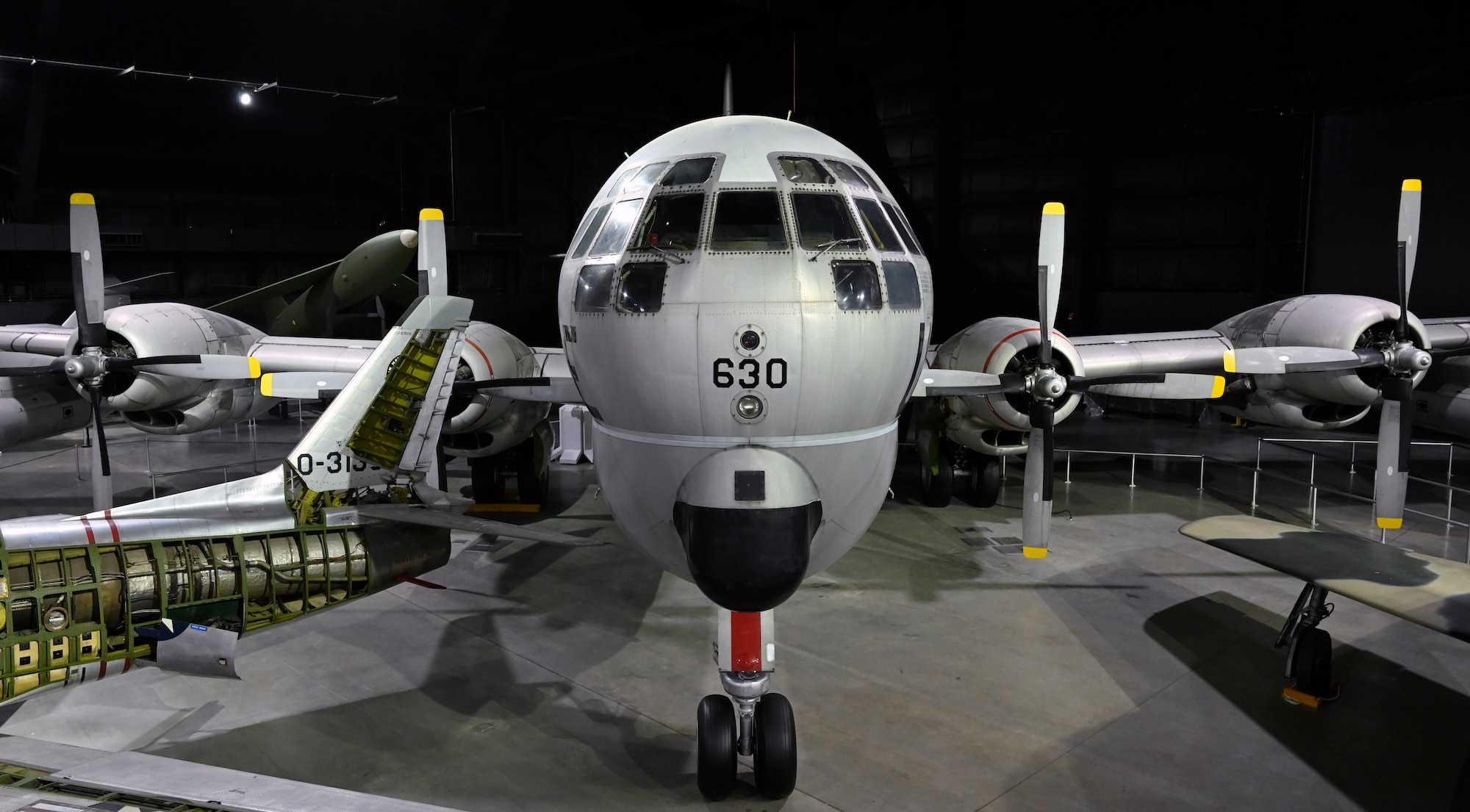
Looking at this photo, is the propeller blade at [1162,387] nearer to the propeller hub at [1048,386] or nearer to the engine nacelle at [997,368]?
the engine nacelle at [997,368]

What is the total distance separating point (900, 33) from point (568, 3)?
10.9 meters

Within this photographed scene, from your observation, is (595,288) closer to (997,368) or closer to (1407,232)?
(997,368)

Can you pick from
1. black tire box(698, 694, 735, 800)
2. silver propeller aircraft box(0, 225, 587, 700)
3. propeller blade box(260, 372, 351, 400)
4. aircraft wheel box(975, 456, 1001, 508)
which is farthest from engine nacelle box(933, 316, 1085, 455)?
propeller blade box(260, 372, 351, 400)

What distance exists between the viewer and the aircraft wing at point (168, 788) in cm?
468

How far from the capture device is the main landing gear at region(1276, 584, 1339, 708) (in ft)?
27.1

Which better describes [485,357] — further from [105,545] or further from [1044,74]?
[1044,74]

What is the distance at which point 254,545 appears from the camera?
8141 mm

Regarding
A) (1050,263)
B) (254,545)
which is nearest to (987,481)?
(1050,263)

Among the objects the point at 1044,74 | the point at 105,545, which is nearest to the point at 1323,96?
the point at 1044,74

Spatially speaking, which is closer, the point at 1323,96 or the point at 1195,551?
the point at 1195,551

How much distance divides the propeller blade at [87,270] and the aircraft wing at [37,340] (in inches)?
95.5

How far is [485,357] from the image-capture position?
12.9 meters

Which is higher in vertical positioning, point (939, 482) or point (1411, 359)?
point (1411, 359)

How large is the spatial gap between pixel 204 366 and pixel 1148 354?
573 inches
